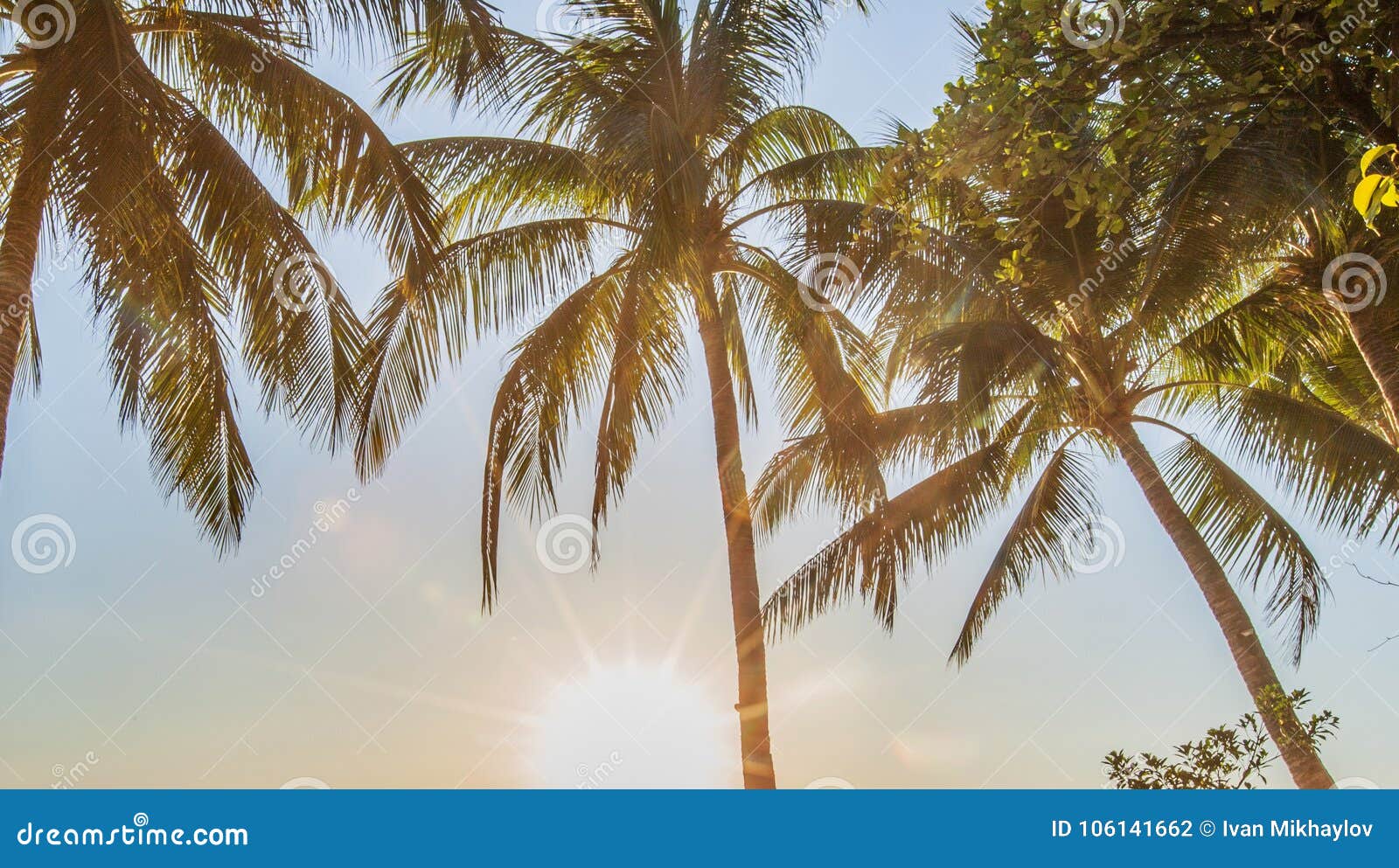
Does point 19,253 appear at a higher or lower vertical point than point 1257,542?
higher

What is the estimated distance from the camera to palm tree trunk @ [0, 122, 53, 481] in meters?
5.25

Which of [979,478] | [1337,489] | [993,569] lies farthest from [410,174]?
[1337,489]

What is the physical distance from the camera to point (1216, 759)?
22.4 ft

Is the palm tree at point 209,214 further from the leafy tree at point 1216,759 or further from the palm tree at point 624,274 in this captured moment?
the leafy tree at point 1216,759

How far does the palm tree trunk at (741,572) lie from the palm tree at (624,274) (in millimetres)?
18

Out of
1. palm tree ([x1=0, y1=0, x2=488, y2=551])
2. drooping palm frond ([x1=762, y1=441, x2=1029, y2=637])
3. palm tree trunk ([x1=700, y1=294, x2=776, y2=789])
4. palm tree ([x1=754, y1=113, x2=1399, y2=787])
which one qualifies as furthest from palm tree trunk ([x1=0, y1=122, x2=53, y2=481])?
drooping palm frond ([x1=762, y1=441, x2=1029, y2=637])

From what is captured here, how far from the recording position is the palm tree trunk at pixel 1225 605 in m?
7.74

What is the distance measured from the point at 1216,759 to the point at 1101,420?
149 inches

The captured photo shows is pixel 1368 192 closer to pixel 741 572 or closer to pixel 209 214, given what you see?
pixel 209 214

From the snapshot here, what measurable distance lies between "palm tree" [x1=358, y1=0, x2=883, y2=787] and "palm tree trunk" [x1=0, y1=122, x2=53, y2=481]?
9.70 feet

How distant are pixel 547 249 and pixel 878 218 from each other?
3323 millimetres

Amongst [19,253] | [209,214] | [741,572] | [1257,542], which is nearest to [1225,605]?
[1257,542]

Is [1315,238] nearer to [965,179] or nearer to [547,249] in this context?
[965,179]

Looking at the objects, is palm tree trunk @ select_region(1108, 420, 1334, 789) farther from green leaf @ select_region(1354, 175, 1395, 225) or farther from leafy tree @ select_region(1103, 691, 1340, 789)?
green leaf @ select_region(1354, 175, 1395, 225)
